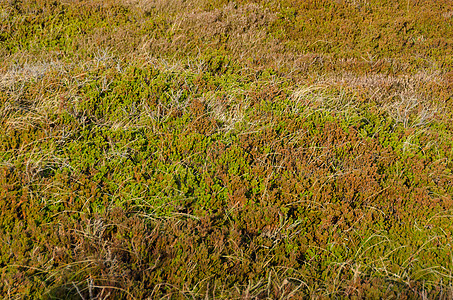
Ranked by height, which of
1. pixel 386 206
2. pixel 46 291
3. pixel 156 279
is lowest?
pixel 386 206

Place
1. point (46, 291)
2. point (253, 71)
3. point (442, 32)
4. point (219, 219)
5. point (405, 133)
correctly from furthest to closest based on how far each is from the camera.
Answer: point (442, 32)
point (253, 71)
point (405, 133)
point (219, 219)
point (46, 291)

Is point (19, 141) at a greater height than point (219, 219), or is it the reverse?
point (19, 141)

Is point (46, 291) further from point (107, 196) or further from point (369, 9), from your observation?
point (369, 9)

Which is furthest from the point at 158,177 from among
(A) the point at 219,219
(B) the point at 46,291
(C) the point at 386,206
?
(C) the point at 386,206

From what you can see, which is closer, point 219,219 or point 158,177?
point 219,219

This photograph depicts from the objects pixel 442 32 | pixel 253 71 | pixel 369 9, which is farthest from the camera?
pixel 369 9

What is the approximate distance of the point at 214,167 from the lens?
5035 millimetres

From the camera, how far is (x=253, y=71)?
293 inches

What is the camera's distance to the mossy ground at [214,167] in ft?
12.2

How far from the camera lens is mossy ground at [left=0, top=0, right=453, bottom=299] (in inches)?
147

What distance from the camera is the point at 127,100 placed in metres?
6.07

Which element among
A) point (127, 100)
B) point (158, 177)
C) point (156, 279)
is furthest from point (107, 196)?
point (127, 100)

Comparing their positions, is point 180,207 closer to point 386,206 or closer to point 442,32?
point 386,206

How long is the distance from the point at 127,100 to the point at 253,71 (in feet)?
8.80
